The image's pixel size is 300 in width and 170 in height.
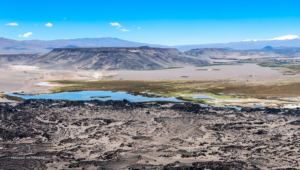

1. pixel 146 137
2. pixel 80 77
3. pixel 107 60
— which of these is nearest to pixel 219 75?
pixel 80 77

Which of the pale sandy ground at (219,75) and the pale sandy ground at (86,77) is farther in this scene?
the pale sandy ground at (219,75)

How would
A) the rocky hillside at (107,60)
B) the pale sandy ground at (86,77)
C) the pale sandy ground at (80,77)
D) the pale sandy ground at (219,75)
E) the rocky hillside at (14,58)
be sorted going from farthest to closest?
the rocky hillside at (14,58) → the rocky hillside at (107,60) → the pale sandy ground at (219,75) → the pale sandy ground at (80,77) → the pale sandy ground at (86,77)

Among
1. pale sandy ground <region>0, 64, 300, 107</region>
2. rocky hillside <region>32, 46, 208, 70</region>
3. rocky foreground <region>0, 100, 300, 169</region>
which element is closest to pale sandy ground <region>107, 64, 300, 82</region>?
pale sandy ground <region>0, 64, 300, 107</region>

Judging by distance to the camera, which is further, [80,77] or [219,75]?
[219,75]

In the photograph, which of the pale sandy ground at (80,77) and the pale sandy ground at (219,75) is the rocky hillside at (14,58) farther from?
the pale sandy ground at (219,75)

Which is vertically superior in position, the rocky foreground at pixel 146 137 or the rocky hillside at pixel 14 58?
the rocky hillside at pixel 14 58

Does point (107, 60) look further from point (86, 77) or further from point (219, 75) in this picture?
point (219, 75)

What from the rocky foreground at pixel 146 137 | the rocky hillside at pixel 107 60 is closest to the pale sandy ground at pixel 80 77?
the rocky foreground at pixel 146 137
